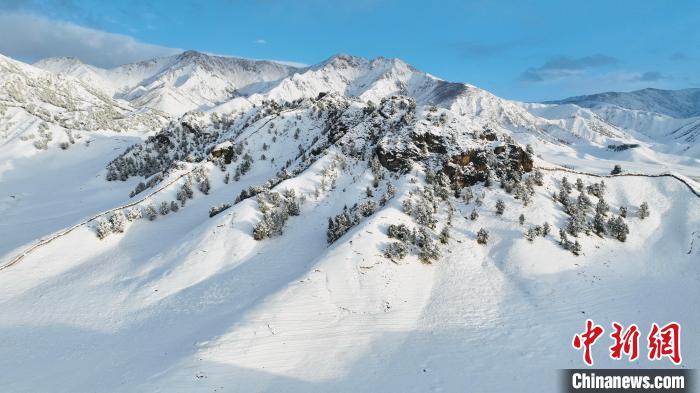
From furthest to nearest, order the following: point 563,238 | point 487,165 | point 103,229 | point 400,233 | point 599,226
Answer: point 487,165 → point 103,229 → point 599,226 → point 563,238 → point 400,233

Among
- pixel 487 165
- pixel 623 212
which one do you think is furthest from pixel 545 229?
pixel 487 165

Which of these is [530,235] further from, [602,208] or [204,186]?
[204,186]

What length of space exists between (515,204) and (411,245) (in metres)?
7.31

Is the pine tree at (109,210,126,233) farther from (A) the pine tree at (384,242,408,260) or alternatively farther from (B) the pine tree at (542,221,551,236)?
(B) the pine tree at (542,221,551,236)

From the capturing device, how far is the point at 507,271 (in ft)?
56.1

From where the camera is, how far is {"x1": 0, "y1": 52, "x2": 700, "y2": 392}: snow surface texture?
11.8 meters

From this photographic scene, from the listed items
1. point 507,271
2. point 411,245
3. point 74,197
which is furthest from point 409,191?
point 74,197

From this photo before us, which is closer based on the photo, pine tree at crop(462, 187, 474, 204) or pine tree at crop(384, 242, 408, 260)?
pine tree at crop(384, 242, 408, 260)

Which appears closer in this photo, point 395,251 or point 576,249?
point 395,251

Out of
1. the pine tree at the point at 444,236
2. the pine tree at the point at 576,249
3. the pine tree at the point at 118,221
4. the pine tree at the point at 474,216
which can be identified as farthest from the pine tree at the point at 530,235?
the pine tree at the point at 118,221

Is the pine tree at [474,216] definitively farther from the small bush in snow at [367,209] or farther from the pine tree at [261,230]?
the pine tree at [261,230]

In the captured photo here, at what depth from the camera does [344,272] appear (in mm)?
15695

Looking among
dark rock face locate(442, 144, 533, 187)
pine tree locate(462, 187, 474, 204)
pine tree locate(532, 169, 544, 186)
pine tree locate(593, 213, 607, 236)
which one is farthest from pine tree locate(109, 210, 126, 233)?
pine tree locate(593, 213, 607, 236)

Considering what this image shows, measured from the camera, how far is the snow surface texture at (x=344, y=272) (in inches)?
464
